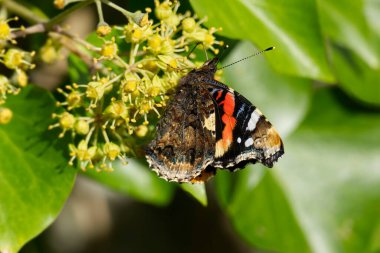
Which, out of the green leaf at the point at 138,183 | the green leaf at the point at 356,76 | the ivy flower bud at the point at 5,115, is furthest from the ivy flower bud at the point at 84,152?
the green leaf at the point at 356,76

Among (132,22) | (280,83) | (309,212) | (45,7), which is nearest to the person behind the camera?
(132,22)

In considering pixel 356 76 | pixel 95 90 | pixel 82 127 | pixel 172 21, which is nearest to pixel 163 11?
pixel 172 21

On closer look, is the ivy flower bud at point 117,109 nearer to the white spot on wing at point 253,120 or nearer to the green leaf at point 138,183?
the white spot on wing at point 253,120

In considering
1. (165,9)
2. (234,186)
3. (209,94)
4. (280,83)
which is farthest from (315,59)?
(234,186)

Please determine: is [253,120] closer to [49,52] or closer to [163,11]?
[163,11]

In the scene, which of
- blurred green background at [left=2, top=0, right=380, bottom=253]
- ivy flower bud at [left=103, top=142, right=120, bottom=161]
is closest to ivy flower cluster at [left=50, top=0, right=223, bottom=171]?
ivy flower bud at [left=103, top=142, right=120, bottom=161]

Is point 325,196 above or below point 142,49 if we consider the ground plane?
below

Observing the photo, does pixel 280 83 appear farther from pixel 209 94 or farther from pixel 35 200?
pixel 35 200
